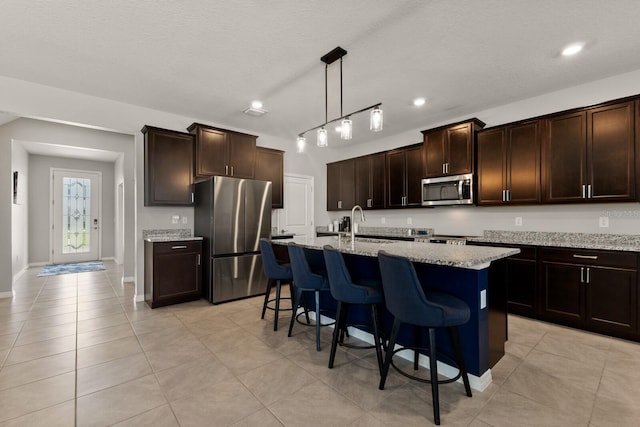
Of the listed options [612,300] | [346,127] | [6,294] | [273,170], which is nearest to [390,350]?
[346,127]

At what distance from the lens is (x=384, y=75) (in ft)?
10.5

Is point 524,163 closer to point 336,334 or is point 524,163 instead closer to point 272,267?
point 336,334

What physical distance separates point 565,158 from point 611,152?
37 cm

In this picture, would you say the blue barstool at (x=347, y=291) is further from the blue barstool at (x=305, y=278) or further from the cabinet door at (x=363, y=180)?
the cabinet door at (x=363, y=180)

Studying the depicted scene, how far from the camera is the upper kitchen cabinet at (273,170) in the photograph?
17.0ft

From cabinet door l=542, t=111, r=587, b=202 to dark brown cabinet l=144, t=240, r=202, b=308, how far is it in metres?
4.57

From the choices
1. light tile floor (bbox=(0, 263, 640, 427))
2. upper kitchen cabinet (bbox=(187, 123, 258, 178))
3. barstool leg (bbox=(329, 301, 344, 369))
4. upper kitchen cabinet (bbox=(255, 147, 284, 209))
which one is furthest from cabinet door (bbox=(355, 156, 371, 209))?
barstool leg (bbox=(329, 301, 344, 369))

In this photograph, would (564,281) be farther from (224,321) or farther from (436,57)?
(224,321)

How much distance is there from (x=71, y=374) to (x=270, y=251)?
1.81 m

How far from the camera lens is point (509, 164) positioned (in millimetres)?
3752

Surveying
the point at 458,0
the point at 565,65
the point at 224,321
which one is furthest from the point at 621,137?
the point at 224,321

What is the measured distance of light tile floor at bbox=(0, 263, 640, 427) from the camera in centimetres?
176

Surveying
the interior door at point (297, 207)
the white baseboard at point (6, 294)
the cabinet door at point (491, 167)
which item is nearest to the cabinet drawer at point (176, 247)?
the interior door at point (297, 207)

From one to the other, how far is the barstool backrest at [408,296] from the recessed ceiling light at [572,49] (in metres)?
2.62
